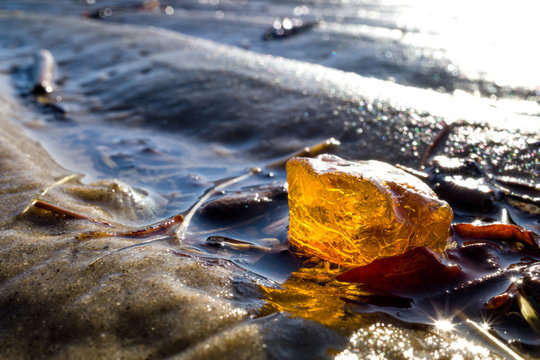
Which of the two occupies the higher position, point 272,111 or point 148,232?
point 272,111

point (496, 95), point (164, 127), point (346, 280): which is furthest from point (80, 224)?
point (496, 95)

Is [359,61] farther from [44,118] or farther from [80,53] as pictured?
[80,53]

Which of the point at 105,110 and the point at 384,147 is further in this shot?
the point at 105,110

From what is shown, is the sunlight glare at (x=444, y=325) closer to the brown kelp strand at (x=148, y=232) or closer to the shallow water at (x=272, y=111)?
the shallow water at (x=272, y=111)

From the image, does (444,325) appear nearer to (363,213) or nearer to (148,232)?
(363,213)

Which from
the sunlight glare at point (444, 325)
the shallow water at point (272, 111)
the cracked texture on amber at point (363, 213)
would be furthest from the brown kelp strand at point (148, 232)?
the sunlight glare at point (444, 325)

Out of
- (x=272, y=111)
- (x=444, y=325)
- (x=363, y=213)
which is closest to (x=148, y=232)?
(x=363, y=213)
